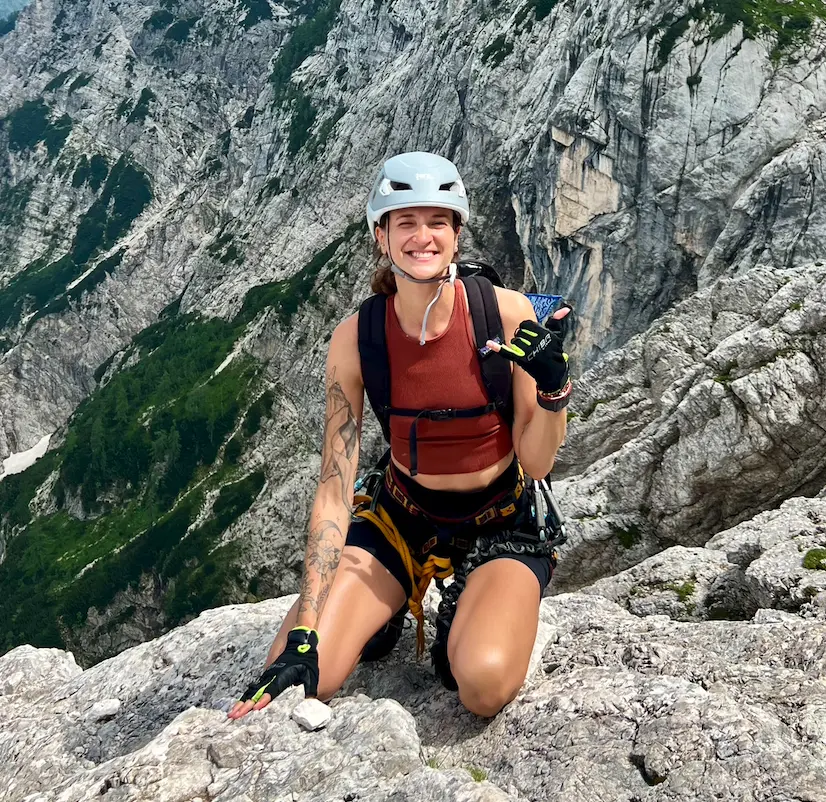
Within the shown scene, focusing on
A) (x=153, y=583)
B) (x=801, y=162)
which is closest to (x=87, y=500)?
(x=153, y=583)

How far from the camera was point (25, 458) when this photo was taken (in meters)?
180

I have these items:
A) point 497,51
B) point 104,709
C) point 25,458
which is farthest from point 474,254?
point 25,458

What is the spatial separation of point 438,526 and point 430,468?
870 mm

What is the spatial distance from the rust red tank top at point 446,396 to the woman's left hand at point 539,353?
3.32ft

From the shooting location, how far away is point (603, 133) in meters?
66.1

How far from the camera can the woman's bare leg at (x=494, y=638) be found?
611cm

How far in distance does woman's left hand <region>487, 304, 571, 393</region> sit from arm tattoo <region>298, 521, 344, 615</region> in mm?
2967

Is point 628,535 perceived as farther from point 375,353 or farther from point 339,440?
point 375,353

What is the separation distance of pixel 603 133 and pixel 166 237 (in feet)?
528

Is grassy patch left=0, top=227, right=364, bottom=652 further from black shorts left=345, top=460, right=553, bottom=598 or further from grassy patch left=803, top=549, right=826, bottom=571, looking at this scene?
grassy patch left=803, top=549, right=826, bottom=571

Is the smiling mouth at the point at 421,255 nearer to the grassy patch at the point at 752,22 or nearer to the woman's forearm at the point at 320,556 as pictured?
the woman's forearm at the point at 320,556

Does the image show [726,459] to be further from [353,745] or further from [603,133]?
[603,133]

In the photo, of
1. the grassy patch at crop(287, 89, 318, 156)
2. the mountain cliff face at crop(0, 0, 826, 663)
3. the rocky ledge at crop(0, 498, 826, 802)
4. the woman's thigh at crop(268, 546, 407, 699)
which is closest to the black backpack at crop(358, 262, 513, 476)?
the woman's thigh at crop(268, 546, 407, 699)

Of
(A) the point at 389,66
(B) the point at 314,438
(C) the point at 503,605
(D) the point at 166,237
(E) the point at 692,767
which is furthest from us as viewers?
(D) the point at 166,237
